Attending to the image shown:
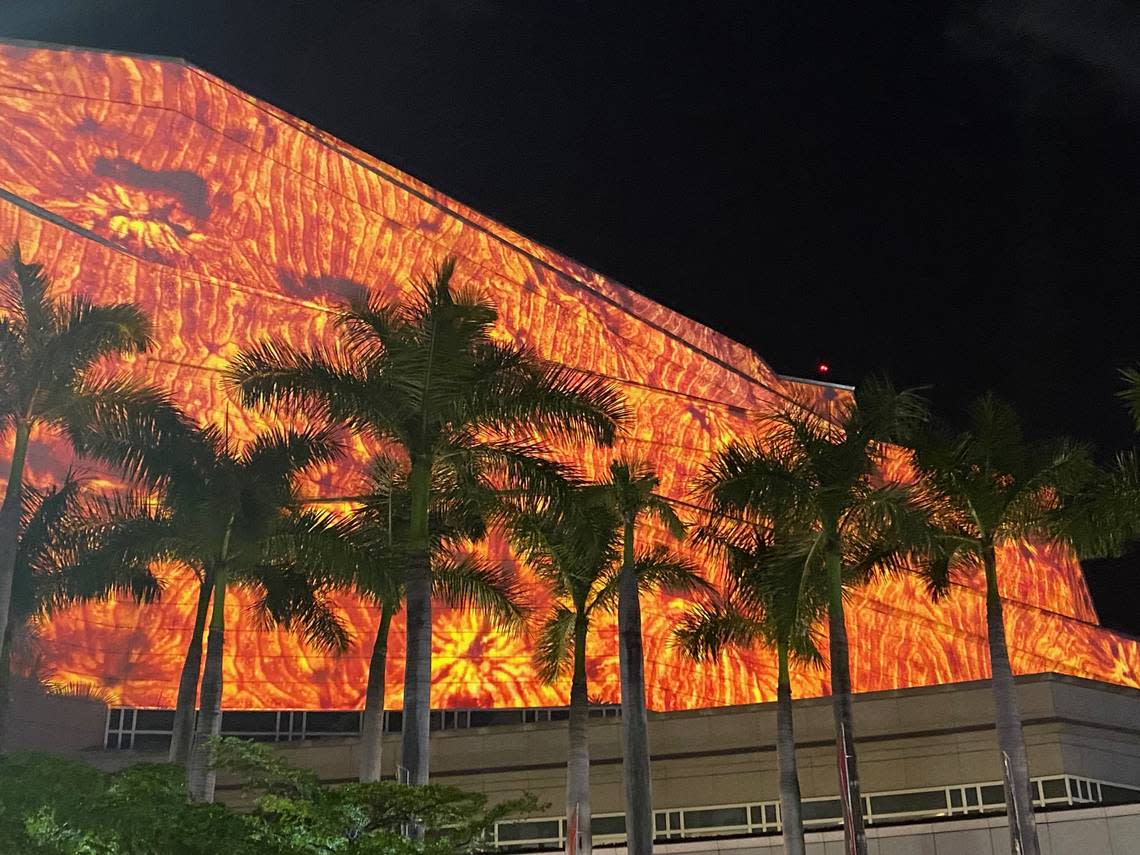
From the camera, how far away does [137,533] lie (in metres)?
23.7

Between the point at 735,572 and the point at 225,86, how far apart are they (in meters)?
22.5

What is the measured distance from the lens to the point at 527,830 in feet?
110

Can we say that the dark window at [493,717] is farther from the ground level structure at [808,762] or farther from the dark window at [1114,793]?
the dark window at [1114,793]

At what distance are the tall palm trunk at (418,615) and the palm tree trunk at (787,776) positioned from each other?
732 centimetres

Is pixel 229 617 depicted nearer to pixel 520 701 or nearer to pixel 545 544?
pixel 520 701

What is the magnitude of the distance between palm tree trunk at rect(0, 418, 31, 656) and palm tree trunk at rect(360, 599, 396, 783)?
6.00 m

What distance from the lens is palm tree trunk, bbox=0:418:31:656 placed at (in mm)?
20766

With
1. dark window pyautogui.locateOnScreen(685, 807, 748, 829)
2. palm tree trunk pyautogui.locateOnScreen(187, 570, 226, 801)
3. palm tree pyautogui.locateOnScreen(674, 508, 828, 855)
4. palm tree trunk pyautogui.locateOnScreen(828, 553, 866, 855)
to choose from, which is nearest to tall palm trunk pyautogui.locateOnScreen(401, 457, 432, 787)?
palm tree trunk pyautogui.locateOnScreen(187, 570, 226, 801)

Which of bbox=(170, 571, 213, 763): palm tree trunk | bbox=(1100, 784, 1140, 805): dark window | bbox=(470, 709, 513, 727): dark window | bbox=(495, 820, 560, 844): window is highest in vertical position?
bbox=(470, 709, 513, 727): dark window

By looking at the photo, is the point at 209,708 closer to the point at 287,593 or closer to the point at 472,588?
the point at 287,593

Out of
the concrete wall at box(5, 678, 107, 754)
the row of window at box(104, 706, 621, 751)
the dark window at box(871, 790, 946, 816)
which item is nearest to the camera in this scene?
the dark window at box(871, 790, 946, 816)

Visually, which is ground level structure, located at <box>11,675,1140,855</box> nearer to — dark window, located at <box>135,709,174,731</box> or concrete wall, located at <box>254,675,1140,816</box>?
concrete wall, located at <box>254,675,1140,816</box>

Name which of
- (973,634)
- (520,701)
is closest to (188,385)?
(520,701)

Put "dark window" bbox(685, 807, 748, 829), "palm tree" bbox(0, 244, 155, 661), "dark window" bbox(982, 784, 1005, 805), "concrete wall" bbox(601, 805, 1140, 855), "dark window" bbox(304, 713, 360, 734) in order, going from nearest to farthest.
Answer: "palm tree" bbox(0, 244, 155, 661) → "concrete wall" bbox(601, 805, 1140, 855) → "dark window" bbox(982, 784, 1005, 805) → "dark window" bbox(685, 807, 748, 829) → "dark window" bbox(304, 713, 360, 734)
